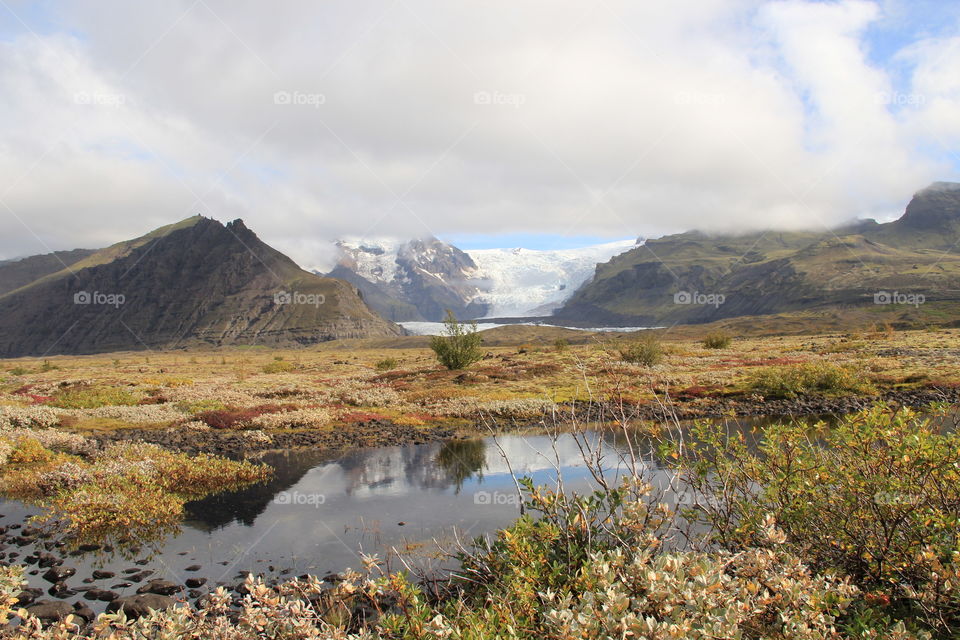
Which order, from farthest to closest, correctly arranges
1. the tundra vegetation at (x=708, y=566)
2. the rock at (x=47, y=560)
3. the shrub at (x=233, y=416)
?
the shrub at (x=233, y=416) → the rock at (x=47, y=560) → the tundra vegetation at (x=708, y=566)

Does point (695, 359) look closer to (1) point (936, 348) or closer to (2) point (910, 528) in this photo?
(1) point (936, 348)

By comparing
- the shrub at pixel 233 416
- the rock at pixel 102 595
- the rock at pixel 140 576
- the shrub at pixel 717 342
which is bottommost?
the shrub at pixel 717 342

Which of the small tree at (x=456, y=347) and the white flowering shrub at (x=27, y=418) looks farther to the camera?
the small tree at (x=456, y=347)

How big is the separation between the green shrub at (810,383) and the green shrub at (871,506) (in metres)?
31.9

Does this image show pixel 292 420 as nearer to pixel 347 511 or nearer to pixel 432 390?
pixel 432 390

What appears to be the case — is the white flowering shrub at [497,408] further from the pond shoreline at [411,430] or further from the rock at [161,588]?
the rock at [161,588]

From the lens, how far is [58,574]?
12.4 meters

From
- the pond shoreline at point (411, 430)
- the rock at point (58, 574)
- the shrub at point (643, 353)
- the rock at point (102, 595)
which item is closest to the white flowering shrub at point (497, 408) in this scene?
the pond shoreline at point (411, 430)

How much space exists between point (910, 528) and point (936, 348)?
68.5 m

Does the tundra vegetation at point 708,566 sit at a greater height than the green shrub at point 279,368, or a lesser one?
greater

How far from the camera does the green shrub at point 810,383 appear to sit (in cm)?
3662

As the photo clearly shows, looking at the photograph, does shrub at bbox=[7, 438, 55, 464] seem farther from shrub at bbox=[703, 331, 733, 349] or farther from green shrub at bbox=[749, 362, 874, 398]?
shrub at bbox=[703, 331, 733, 349]

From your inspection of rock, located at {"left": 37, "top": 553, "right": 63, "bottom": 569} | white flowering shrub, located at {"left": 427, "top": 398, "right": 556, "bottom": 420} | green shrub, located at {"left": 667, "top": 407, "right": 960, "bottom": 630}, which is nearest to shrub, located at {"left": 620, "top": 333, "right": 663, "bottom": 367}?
white flowering shrub, located at {"left": 427, "top": 398, "right": 556, "bottom": 420}

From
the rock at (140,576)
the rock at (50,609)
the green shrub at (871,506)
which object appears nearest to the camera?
the green shrub at (871,506)
